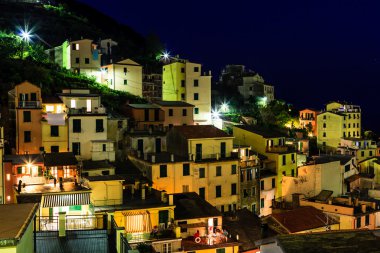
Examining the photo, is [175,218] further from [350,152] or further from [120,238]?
[350,152]

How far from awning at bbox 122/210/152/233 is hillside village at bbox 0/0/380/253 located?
0.05 meters

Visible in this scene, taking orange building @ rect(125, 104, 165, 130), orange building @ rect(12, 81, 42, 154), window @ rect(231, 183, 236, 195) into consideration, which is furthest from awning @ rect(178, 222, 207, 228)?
orange building @ rect(125, 104, 165, 130)

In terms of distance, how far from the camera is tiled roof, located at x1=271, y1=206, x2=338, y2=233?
28.1 m

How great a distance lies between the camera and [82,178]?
88.5 feet

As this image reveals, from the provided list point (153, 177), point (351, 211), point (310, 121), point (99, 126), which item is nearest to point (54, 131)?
point (99, 126)

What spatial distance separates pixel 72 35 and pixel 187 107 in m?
37.8

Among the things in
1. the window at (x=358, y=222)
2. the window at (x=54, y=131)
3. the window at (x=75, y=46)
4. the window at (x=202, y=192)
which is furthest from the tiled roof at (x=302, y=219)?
the window at (x=75, y=46)

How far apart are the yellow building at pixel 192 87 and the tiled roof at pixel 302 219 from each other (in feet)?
72.4

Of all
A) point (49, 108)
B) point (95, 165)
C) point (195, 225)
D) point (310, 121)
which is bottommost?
point (195, 225)

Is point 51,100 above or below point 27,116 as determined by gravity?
above

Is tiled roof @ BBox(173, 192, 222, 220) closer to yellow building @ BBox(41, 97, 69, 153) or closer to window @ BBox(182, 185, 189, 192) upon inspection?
window @ BBox(182, 185, 189, 192)

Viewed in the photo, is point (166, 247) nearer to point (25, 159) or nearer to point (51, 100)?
point (25, 159)

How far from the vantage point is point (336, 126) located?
6353 centimetres

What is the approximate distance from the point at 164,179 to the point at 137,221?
346 inches
